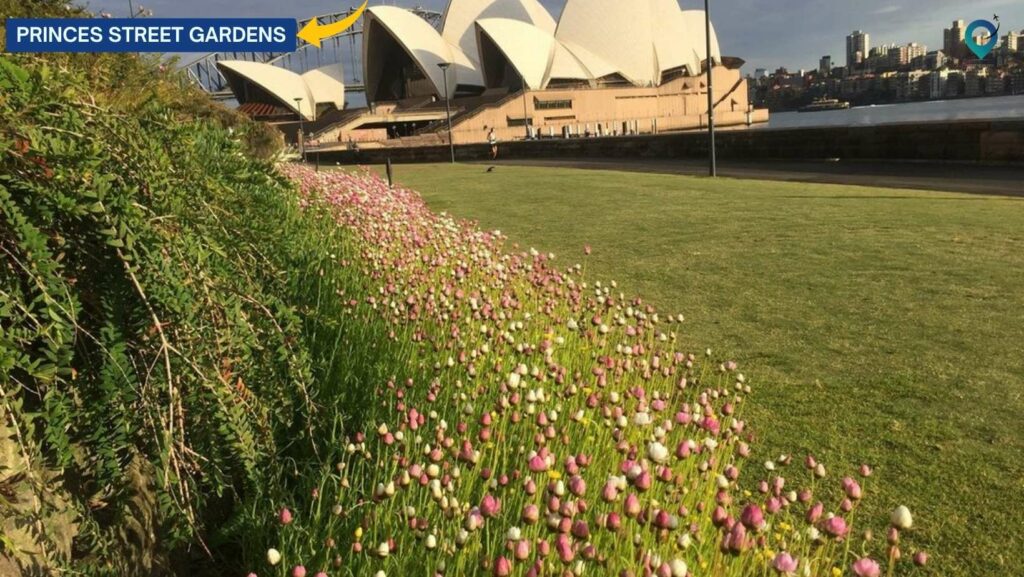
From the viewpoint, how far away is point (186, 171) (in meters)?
2.13

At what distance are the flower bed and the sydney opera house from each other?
5836 cm

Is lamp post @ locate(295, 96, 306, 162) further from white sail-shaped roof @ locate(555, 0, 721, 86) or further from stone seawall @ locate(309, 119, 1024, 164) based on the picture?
white sail-shaped roof @ locate(555, 0, 721, 86)

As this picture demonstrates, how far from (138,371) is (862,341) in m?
4.33

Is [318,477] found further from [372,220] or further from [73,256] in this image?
[372,220]

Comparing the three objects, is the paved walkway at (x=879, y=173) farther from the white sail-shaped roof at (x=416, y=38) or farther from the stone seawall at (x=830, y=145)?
the white sail-shaped roof at (x=416, y=38)

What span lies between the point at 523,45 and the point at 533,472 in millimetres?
67974

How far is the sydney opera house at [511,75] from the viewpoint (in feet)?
215

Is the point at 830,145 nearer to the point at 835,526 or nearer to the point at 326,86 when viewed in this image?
the point at 835,526

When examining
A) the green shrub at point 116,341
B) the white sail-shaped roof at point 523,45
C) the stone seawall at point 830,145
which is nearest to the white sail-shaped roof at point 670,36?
the white sail-shaped roof at point 523,45

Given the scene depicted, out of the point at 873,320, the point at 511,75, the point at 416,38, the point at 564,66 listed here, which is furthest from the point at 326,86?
the point at 873,320

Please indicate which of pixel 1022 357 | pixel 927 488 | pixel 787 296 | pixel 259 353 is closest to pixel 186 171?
pixel 259 353

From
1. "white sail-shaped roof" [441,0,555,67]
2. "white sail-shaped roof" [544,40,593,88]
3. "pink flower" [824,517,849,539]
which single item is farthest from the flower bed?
"white sail-shaped roof" [441,0,555,67]

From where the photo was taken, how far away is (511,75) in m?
71.0

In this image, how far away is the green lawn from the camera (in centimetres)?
288
